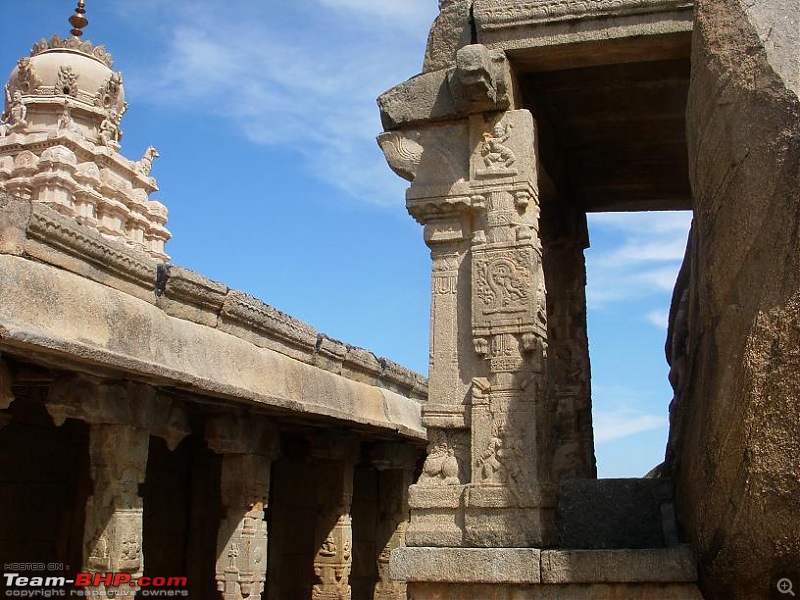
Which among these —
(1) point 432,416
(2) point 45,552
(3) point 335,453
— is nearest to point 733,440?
(1) point 432,416

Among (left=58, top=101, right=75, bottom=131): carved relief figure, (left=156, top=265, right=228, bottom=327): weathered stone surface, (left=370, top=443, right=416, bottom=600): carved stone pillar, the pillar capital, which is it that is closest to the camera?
(left=156, top=265, right=228, bottom=327): weathered stone surface

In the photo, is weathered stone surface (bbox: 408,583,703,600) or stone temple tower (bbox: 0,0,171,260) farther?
stone temple tower (bbox: 0,0,171,260)

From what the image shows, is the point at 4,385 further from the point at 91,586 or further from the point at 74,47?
the point at 74,47

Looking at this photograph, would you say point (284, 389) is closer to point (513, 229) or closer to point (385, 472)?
point (513, 229)

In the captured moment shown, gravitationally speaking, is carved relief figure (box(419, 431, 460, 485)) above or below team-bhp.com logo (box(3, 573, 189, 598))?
above

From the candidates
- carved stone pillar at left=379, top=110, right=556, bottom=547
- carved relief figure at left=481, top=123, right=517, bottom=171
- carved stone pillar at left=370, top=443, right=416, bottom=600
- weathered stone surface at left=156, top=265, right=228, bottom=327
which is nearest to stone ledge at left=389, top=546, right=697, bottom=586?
carved stone pillar at left=379, top=110, right=556, bottom=547

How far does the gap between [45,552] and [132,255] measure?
392 centimetres

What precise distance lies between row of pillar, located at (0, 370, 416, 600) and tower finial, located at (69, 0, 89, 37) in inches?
663

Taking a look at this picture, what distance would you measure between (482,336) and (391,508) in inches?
242

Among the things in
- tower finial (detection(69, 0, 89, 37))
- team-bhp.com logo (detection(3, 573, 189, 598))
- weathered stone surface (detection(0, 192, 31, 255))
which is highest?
tower finial (detection(69, 0, 89, 37))

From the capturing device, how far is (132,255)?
6.20m

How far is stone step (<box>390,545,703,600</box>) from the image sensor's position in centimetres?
469

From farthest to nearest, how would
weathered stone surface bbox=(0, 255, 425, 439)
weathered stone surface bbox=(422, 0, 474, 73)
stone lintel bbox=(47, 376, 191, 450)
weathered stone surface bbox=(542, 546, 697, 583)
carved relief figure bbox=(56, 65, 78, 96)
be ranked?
carved relief figure bbox=(56, 65, 78, 96) < stone lintel bbox=(47, 376, 191, 450) < weathered stone surface bbox=(422, 0, 474, 73) < weathered stone surface bbox=(0, 255, 425, 439) < weathered stone surface bbox=(542, 546, 697, 583)

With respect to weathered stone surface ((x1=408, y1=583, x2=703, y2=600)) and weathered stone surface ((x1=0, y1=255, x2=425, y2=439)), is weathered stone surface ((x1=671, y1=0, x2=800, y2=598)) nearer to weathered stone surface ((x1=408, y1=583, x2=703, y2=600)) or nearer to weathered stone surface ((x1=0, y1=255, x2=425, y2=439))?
weathered stone surface ((x1=408, y1=583, x2=703, y2=600))
